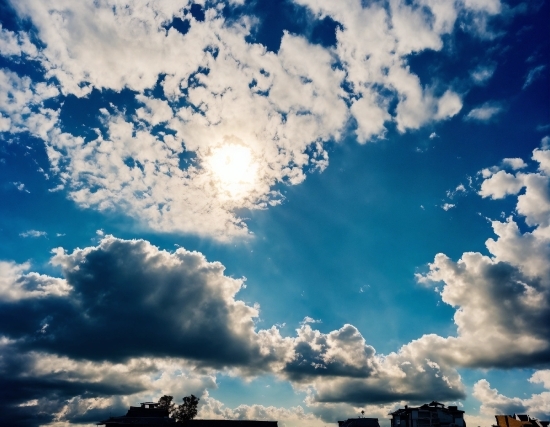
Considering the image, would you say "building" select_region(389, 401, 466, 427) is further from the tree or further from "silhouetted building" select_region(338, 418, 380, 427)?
the tree

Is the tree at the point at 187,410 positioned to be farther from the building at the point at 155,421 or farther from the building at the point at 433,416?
the building at the point at 433,416

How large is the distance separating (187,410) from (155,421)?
31.1 feet

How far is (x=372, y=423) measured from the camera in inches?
4316

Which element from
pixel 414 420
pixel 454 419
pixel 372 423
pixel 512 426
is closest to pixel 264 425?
pixel 372 423

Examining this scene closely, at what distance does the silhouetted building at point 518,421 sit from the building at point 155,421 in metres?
56.0

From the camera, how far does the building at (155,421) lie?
343 ft

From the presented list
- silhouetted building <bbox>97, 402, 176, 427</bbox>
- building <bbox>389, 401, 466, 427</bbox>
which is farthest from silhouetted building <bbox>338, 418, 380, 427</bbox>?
silhouetted building <bbox>97, 402, 176, 427</bbox>

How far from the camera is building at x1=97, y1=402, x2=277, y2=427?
104 meters

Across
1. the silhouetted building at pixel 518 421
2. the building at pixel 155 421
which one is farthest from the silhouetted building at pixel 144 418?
the silhouetted building at pixel 518 421

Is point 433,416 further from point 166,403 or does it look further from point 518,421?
point 166,403

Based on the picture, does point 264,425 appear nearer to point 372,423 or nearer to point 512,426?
point 372,423

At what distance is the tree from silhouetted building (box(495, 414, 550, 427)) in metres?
77.8

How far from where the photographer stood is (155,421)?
348 feet

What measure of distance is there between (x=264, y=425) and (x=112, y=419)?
38.9 meters
